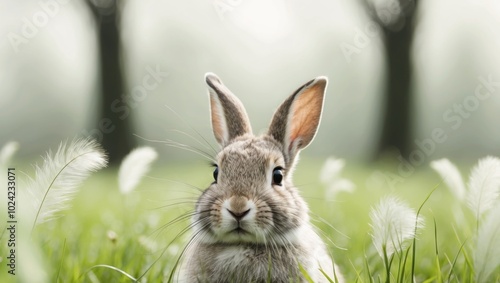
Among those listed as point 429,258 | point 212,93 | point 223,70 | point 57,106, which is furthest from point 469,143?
point 212,93

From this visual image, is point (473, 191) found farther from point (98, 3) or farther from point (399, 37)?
point (98, 3)

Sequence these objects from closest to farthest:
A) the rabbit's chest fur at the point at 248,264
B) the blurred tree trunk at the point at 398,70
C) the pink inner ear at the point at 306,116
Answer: the rabbit's chest fur at the point at 248,264 → the pink inner ear at the point at 306,116 → the blurred tree trunk at the point at 398,70

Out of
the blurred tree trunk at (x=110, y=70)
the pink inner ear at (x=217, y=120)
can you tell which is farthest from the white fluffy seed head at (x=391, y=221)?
the blurred tree trunk at (x=110, y=70)

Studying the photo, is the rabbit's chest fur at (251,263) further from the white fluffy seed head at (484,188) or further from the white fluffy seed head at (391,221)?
the white fluffy seed head at (484,188)

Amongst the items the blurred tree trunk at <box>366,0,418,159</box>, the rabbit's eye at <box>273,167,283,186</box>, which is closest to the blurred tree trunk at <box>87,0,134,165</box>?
the blurred tree trunk at <box>366,0,418,159</box>

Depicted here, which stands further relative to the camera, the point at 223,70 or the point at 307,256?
the point at 223,70

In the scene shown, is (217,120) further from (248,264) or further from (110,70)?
(110,70)
